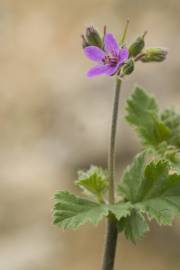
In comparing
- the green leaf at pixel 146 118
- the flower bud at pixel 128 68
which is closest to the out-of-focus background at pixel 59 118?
the green leaf at pixel 146 118

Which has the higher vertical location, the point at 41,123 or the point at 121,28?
the point at 121,28

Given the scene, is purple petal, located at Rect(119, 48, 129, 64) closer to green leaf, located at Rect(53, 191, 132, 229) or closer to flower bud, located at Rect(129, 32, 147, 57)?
flower bud, located at Rect(129, 32, 147, 57)

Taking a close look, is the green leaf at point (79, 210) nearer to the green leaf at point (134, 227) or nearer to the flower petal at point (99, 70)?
the green leaf at point (134, 227)

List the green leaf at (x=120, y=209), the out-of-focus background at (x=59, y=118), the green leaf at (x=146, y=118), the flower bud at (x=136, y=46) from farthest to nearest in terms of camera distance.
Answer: the out-of-focus background at (x=59, y=118)
the green leaf at (x=146, y=118)
the flower bud at (x=136, y=46)
the green leaf at (x=120, y=209)

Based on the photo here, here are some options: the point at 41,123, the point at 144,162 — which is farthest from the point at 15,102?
the point at 144,162

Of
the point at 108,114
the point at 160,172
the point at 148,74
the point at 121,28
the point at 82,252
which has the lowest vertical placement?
the point at 160,172

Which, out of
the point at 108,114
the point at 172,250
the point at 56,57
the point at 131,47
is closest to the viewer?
the point at 131,47

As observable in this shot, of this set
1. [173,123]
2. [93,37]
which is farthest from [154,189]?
[93,37]

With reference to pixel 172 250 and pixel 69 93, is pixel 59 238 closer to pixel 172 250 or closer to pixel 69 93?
pixel 172 250
